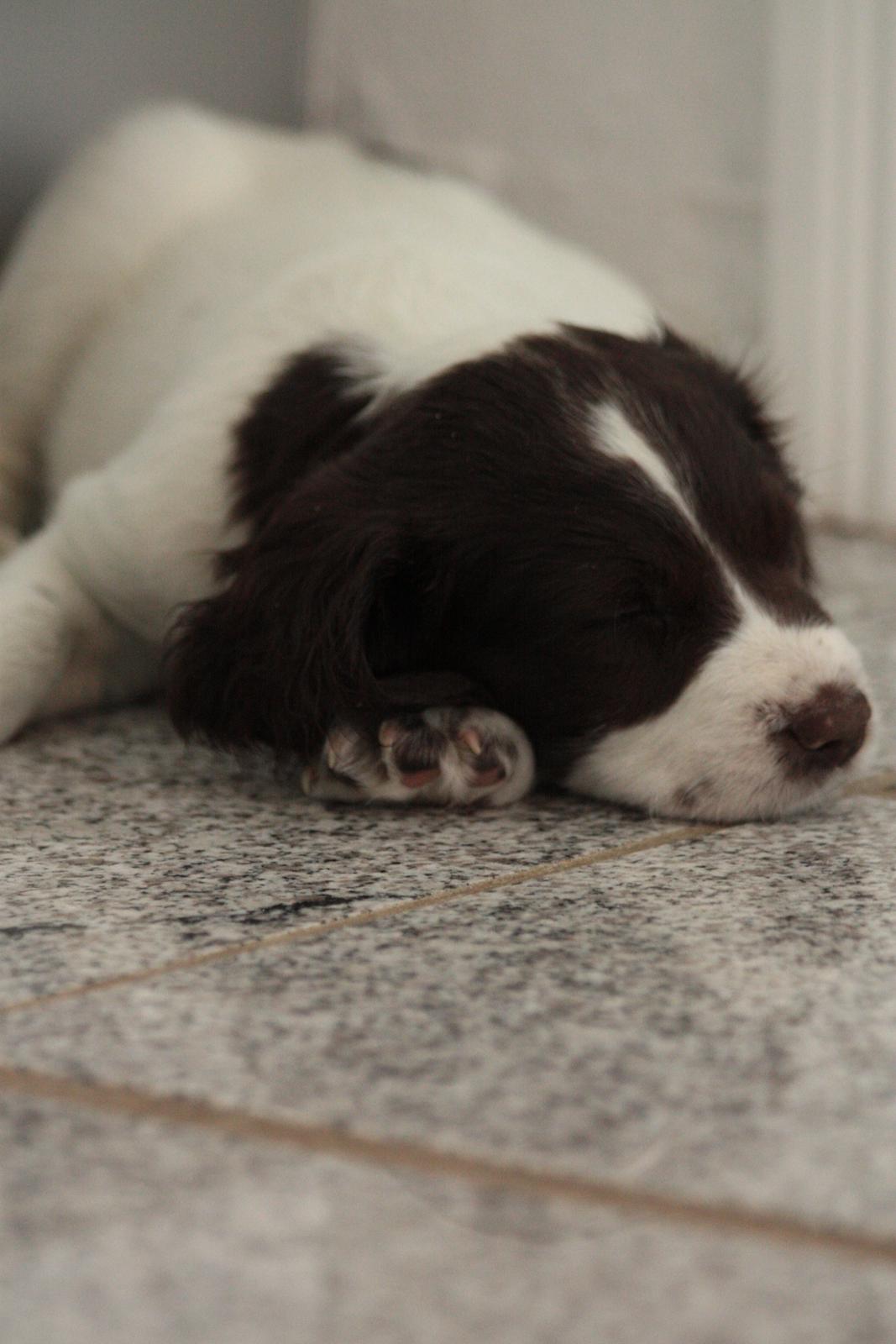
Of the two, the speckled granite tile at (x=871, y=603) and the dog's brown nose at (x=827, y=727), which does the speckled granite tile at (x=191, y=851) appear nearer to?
the dog's brown nose at (x=827, y=727)

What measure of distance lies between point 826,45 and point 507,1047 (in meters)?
3.86

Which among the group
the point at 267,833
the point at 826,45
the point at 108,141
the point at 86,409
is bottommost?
the point at 267,833

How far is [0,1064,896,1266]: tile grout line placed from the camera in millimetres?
1062

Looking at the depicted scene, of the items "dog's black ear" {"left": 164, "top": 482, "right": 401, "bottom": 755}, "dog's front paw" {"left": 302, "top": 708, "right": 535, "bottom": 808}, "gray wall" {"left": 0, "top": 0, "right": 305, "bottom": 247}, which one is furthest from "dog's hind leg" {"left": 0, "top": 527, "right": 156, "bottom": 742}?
"gray wall" {"left": 0, "top": 0, "right": 305, "bottom": 247}

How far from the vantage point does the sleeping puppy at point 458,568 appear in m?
2.05

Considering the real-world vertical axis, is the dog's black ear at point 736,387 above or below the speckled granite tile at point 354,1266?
above

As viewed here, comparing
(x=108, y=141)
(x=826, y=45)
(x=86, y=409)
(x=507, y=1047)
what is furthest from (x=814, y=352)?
(x=507, y=1047)

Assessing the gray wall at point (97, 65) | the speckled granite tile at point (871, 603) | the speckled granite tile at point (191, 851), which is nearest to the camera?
the speckled granite tile at point (191, 851)

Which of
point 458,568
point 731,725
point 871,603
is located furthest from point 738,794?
point 871,603

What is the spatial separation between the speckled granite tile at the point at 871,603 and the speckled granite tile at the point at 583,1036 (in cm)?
80

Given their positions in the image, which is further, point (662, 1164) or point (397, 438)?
point (397, 438)

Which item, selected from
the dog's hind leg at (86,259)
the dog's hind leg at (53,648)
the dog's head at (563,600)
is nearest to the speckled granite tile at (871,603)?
the dog's head at (563,600)

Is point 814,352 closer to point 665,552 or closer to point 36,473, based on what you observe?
point 36,473

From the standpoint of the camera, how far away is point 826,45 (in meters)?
4.51
